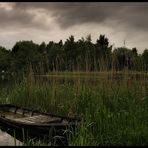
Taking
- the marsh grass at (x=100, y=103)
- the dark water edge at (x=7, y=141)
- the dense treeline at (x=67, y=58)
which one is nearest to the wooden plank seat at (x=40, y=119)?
the marsh grass at (x=100, y=103)

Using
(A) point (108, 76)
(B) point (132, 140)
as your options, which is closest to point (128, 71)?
(A) point (108, 76)

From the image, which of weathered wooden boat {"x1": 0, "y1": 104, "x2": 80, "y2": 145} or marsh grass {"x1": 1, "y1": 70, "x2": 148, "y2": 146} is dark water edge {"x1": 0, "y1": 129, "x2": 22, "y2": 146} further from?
marsh grass {"x1": 1, "y1": 70, "x2": 148, "y2": 146}

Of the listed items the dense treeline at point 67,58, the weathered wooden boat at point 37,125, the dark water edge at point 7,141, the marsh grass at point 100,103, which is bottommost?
the dark water edge at point 7,141

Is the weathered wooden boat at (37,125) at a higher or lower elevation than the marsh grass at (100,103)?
lower

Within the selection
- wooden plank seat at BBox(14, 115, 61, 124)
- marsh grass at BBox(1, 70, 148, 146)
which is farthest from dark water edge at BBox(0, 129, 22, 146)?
marsh grass at BBox(1, 70, 148, 146)

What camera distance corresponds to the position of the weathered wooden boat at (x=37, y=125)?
657cm

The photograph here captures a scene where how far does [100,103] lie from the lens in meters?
7.30

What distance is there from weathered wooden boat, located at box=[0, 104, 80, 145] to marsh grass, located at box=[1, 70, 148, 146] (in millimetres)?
233

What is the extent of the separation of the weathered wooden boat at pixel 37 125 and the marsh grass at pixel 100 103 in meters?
0.23

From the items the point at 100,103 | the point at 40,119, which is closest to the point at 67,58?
the point at 40,119

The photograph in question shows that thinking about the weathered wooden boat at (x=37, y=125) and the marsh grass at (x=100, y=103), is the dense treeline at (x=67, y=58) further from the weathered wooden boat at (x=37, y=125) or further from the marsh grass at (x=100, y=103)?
the weathered wooden boat at (x=37, y=125)

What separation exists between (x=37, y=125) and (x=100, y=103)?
54.1 inches

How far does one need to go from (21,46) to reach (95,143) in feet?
137

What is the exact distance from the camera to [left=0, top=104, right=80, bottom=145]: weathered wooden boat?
657 cm
